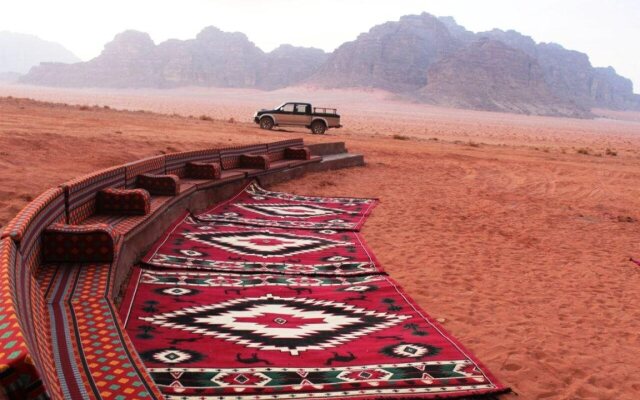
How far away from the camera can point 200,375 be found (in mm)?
3631

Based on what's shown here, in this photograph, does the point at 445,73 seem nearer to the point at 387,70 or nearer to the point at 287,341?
the point at 387,70

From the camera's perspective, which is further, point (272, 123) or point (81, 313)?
point (272, 123)

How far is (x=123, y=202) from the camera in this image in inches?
260

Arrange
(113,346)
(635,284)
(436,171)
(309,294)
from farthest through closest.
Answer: (436,171), (635,284), (309,294), (113,346)

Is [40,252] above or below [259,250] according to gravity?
above

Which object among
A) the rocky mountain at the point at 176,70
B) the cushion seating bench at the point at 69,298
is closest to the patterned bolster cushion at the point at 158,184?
the cushion seating bench at the point at 69,298

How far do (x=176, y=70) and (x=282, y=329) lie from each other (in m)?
184

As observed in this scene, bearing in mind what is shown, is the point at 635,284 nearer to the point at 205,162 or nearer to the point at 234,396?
the point at 234,396

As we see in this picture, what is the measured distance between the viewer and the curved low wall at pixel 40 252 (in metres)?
2.21

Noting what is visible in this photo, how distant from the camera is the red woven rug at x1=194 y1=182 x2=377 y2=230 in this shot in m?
8.67

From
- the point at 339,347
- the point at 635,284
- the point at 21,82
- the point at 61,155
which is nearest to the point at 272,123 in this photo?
the point at 61,155

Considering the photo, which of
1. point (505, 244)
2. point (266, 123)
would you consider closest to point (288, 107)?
point (266, 123)

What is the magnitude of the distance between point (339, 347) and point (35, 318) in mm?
2011

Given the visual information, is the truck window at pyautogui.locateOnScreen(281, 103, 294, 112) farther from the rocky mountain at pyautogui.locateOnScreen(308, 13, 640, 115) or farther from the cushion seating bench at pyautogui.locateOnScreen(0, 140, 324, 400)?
the rocky mountain at pyautogui.locateOnScreen(308, 13, 640, 115)
